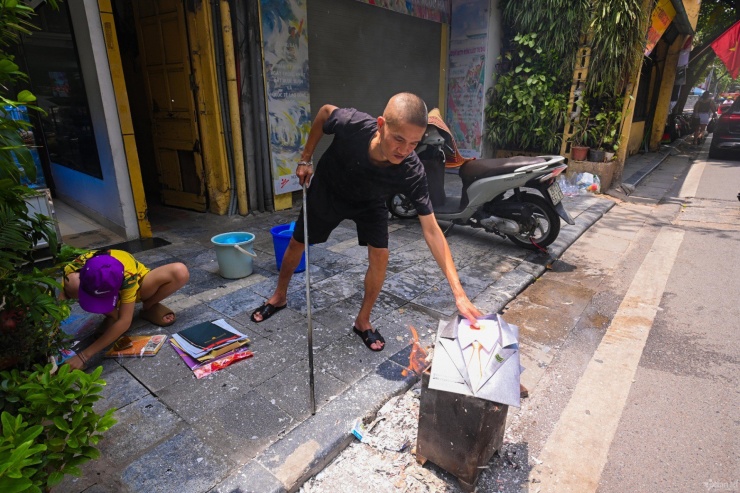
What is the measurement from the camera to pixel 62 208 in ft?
20.5

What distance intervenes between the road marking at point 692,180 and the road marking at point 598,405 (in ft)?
18.2

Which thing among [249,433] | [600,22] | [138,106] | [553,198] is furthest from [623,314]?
[138,106]

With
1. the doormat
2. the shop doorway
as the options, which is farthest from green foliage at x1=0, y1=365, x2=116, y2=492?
the shop doorway

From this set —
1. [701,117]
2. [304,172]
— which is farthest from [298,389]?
[701,117]

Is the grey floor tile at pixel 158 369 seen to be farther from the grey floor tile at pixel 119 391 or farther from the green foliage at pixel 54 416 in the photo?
the green foliage at pixel 54 416

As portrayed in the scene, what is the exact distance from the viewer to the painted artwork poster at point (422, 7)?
7.58 metres

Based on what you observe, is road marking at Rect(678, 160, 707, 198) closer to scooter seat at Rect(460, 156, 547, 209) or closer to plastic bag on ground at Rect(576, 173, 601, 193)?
plastic bag on ground at Rect(576, 173, 601, 193)

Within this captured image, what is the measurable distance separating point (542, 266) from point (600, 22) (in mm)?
5374

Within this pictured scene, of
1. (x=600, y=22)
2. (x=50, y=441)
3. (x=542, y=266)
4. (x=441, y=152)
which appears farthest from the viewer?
(x=600, y=22)

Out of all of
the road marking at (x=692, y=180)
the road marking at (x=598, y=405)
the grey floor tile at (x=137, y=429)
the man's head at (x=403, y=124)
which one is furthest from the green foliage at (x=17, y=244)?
the road marking at (x=692, y=180)

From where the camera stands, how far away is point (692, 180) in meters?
9.80

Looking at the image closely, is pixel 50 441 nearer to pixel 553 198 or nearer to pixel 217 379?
pixel 217 379

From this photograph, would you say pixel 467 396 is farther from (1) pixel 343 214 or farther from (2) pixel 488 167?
(2) pixel 488 167

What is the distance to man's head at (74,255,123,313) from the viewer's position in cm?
256
